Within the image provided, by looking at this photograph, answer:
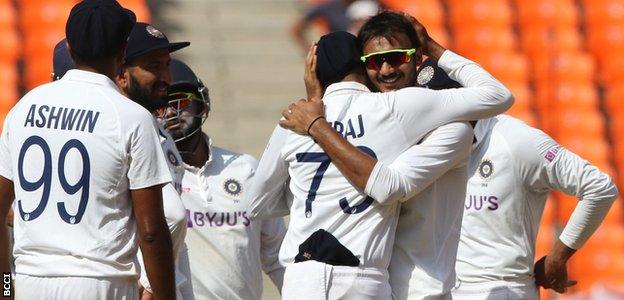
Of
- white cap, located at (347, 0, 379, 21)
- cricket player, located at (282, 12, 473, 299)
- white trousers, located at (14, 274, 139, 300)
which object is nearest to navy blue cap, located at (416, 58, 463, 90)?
cricket player, located at (282, 12, 473, 299)

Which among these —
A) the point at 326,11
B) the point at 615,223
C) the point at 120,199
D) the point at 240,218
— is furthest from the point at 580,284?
the point at 120,199

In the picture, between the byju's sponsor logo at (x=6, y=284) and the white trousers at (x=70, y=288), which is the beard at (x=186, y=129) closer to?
the byju's sponsor logo at (x=6, y=284)

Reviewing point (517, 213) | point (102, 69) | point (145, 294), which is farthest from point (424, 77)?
point (102, 69)

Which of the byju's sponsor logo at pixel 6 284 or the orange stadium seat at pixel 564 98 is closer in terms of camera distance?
the byju's sponsor logo at pixel 6 284

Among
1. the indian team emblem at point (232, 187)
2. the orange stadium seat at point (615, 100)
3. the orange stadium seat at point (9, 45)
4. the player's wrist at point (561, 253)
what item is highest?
the indian team emblem at point (232, 187)

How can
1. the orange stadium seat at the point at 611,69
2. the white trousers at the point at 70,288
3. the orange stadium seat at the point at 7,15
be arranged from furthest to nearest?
the orange stadium seat at the point at 611,69
the orange stadium seat at the point at 7,15
the white trousers at the point at 70,288

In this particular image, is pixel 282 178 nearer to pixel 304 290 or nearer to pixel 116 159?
pixel 304 290

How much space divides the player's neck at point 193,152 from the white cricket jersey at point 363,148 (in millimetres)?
1082

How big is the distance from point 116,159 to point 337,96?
3.11 feet

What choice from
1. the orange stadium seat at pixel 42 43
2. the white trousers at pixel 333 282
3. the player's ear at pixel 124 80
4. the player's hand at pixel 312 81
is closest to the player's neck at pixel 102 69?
the player's ear at pixel 124 80

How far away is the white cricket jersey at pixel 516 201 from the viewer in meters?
5.71

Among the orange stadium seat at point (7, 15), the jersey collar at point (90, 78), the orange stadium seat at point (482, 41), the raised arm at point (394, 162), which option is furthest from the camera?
the orange stadium seat at point (482, 41)

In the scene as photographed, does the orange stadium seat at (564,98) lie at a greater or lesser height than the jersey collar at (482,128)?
lesser

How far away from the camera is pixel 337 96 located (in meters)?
4.76
